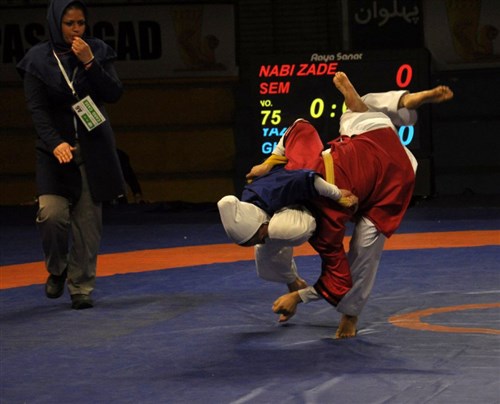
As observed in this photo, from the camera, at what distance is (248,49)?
1155 cm

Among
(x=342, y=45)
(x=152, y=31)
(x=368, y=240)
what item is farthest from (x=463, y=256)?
(x=152, y=31)

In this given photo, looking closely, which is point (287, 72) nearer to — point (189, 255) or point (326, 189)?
point (189, 255)

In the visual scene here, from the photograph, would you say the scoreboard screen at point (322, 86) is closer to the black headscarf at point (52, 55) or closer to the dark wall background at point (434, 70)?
the dark wall background at point (434, 70)

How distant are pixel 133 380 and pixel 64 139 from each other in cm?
197

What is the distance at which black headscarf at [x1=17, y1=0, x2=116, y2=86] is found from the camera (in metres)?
5.89

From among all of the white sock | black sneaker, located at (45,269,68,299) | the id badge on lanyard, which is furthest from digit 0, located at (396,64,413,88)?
the white sock

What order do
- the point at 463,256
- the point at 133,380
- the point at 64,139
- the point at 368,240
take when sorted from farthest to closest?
the point at 463,256, the point at 64,139, the point at 368,240, the point at 133,380

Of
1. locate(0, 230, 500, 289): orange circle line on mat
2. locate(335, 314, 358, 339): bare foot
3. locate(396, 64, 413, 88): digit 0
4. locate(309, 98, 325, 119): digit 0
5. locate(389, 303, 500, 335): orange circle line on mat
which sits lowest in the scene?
locate(0, 230, 500, 289): orange circle line on mat

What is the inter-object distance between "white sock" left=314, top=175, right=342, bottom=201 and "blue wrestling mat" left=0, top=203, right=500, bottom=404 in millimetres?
585

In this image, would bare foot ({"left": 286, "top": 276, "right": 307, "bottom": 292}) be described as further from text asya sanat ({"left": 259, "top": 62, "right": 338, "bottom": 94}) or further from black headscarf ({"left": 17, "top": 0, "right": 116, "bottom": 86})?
text asya sanat ({"left": 259, "top": 62, "right": 338, "bottom": 94})

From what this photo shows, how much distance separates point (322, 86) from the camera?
30.7ft

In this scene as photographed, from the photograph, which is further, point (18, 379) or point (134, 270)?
point (134, 270)

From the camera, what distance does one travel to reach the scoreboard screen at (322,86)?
931 cm

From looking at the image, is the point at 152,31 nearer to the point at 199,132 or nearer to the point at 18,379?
Answer: the point at 199,132
